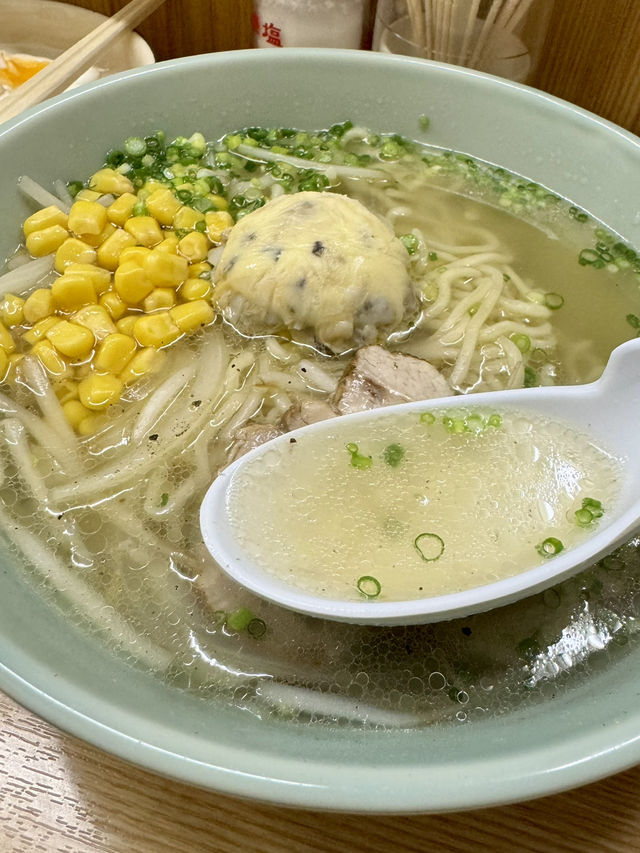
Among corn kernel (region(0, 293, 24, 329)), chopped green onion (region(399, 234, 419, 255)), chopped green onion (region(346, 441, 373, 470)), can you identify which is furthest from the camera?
chopped green onion (region(399, 234, 419, 255))

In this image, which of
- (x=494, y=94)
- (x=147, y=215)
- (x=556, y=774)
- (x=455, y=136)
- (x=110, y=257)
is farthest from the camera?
(x=455, y=136)

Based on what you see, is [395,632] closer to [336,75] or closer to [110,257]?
[110,257]

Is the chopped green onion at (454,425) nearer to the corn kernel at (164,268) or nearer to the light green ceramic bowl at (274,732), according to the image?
the light green ceramic bowl at (274,732)

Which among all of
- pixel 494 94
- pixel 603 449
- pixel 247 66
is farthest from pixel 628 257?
pixel 247 66

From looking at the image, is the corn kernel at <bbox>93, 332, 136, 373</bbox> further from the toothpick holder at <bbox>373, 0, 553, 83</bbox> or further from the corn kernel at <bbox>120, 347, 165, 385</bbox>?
the toothpick holder at <bbox>373, 0, 553, 83</bbox>

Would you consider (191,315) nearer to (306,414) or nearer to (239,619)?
(306,414)

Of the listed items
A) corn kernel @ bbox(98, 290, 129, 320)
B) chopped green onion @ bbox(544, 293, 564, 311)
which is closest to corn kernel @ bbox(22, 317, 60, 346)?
corn kernel @ bbox(98, 290, 129, 320)
